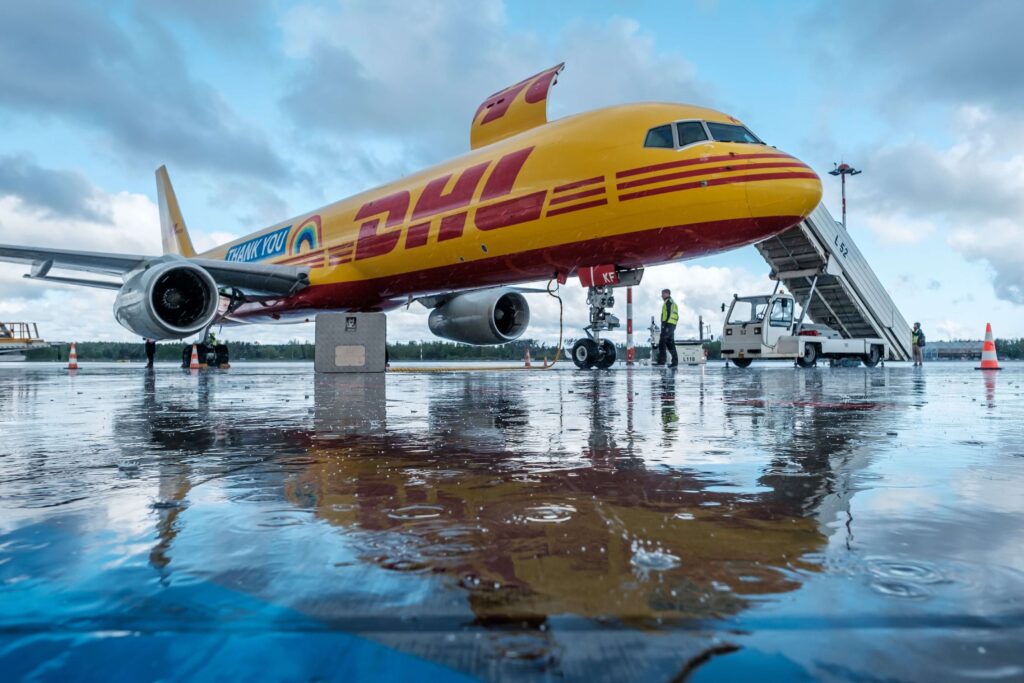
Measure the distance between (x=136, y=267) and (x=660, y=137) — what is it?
760 cm

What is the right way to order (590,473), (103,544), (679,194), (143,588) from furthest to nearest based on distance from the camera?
(679,194), (590,473), (103,544), (143,588)

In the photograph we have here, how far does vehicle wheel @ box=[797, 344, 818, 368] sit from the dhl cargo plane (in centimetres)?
611

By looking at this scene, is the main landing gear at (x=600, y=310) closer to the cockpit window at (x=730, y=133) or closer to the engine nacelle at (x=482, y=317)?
the engine nacelle at (x=482, y=317)

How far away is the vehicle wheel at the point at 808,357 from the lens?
1488cm

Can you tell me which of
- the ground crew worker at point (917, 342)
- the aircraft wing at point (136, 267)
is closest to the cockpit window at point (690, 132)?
the aircraft wing at point (136, 267)

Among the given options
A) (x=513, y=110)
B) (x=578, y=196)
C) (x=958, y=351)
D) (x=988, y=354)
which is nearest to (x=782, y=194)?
(x=578, y=196)

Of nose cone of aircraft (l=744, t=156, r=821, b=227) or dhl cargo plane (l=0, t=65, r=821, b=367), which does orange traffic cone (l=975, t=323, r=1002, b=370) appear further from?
nose cone of aircraft (l=744, t=156, r=821, b=227)

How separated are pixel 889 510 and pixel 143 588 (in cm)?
152

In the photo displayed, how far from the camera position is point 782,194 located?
6.24m

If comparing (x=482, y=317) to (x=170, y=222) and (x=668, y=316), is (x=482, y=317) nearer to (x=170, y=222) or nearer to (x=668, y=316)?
(x=668, y=316)

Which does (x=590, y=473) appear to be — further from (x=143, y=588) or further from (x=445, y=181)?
(x=445, y=181)

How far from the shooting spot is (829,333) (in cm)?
1603

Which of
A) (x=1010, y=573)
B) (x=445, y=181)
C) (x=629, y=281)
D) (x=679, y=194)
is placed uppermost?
(x=445, y=181)

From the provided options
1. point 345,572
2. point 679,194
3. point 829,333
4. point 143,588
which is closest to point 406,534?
point 345,572
